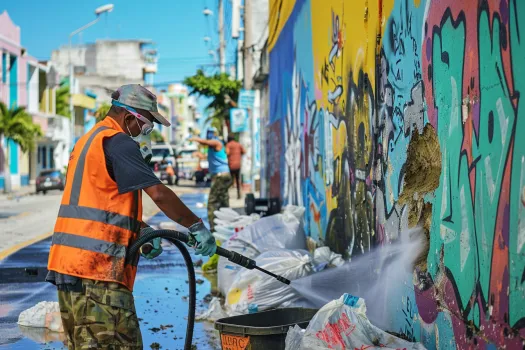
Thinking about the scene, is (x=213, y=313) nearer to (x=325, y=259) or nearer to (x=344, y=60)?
(x=325, y=259)

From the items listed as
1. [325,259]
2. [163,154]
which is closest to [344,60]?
[325,259]

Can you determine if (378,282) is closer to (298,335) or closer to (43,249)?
(298,335)

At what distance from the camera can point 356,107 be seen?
7.48m

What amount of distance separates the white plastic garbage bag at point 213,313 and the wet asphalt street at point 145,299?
0.50 ft

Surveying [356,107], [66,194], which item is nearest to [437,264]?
[66,194]

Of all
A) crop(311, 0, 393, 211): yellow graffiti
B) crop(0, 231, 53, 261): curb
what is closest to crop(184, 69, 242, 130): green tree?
crop(0, 231, 53, 261): curb

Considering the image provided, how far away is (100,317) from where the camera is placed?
4324 millimetres

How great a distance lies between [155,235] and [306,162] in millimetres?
6925

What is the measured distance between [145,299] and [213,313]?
131 centimetres

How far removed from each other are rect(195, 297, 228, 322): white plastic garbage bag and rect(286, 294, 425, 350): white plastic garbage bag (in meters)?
2.73

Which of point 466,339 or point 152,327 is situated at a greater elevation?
point 466,339

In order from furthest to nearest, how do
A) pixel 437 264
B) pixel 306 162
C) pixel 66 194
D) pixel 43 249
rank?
pixel 43 249 < pixel 306 162 < pixel 437 264 < pixel 66 194

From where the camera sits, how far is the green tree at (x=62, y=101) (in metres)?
62.4

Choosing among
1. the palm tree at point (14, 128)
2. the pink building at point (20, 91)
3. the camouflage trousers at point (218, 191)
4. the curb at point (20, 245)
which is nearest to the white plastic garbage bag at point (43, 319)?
the curb at point (20, 245)
